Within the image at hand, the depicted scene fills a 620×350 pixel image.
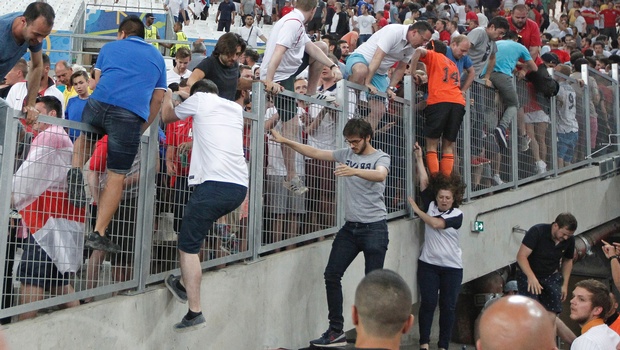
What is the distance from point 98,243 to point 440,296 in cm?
406

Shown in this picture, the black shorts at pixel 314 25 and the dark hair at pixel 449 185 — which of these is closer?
the dark hair at pixel 449 185

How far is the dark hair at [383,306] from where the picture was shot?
3.62m

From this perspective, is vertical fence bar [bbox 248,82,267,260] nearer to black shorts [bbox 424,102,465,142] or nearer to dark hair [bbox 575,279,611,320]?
black shorts [bbox 424,102,465,142]

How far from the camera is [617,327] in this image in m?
7.27

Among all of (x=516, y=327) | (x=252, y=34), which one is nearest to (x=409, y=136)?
(x=516, y=327)

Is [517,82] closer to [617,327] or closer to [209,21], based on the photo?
[617,327]

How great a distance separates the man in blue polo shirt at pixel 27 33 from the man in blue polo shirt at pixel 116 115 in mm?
406

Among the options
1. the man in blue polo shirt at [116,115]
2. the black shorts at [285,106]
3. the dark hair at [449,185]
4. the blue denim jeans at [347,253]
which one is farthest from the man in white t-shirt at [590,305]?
the man in blue polo shirt at [116,115]

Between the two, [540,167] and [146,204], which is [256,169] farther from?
[540,167]

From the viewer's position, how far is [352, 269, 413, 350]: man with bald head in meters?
3.59

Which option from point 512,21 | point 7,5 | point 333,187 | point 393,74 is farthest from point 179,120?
point 7,5

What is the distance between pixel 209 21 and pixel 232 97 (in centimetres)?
1731

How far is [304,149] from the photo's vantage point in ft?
24.3

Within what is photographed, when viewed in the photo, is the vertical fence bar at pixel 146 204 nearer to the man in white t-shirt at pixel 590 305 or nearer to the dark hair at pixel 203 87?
the dark hair at pixel 203 87
